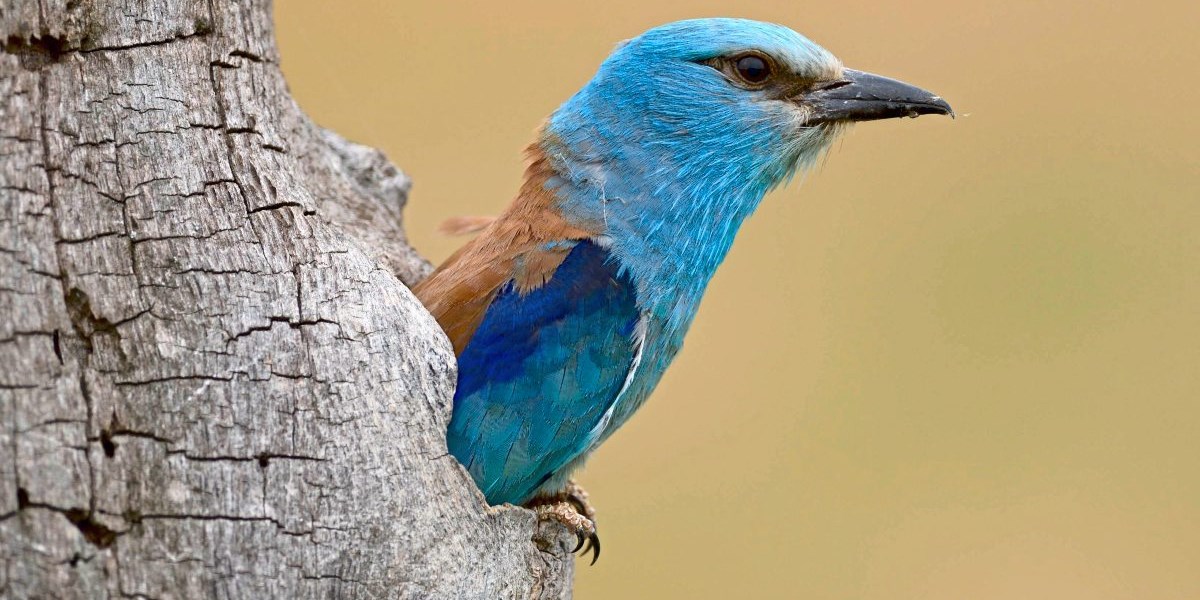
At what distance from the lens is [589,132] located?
3627mm

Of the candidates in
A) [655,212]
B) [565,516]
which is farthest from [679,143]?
[565,516]

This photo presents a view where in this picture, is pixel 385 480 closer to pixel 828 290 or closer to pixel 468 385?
pixel 468 385

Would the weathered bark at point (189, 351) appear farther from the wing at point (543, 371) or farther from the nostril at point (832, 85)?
the nostril at point (832, 85)

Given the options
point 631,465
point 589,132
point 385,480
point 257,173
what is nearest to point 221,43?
point 257,173

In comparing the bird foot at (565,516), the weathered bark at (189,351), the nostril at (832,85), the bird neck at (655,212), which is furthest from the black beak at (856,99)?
the weathered bark at (189,351)

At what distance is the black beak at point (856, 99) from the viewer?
366cm

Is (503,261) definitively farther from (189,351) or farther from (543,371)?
(189,351)

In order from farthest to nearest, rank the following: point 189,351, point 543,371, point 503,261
A: point 503,261 → point 543,371 → point 189,351

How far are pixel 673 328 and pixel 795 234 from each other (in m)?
4.88

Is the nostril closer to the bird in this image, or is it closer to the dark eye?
the bird

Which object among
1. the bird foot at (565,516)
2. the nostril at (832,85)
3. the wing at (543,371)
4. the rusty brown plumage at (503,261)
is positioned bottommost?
the bird foot at (565,516)

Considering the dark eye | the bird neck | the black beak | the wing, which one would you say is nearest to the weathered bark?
the wing

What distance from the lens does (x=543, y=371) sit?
3301 mm

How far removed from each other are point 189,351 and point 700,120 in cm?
168
